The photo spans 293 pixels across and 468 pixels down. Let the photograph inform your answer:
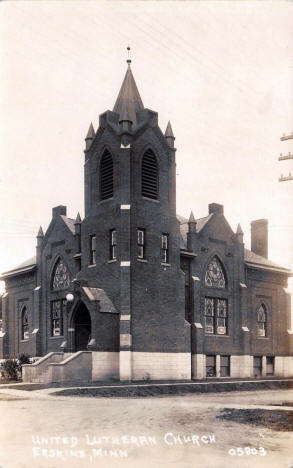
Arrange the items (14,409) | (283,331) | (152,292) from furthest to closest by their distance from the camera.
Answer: (283,331) → (152,292) → (14,409)

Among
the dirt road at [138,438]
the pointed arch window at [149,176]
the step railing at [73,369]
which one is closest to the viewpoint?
the dirt road at [138,438]

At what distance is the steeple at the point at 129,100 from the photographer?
35750 mm

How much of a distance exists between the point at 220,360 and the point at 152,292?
9.29 metres

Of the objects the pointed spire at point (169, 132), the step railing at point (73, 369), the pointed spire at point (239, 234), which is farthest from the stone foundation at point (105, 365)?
the pointed spire at point (239, 234)

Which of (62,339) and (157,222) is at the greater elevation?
(157,222)

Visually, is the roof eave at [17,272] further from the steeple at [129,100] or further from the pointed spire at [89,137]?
the steeple at [129,100]

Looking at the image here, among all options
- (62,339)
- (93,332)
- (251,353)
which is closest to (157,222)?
(93,332)

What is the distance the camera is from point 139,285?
33375 millimetres

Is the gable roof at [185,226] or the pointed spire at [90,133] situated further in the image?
the gable roof at [185,226]

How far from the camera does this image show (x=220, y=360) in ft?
132

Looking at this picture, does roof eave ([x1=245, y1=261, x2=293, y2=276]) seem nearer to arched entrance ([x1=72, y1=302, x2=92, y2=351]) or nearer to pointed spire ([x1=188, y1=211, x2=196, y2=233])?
pointed spire ([x1=188, y1=211, x2=196, y2=233])

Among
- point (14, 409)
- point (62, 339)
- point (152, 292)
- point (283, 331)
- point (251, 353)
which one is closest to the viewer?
point (14, 409)

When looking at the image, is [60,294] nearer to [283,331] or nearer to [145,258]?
[145,258]

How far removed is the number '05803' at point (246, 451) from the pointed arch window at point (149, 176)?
23793mm
